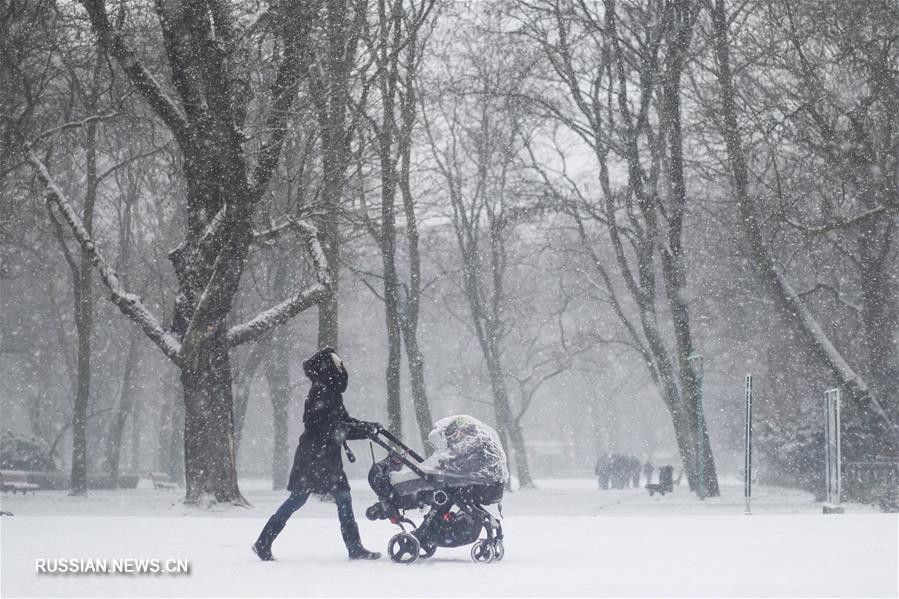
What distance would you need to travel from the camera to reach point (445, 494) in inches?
379

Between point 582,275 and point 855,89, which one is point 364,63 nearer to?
point 855,89

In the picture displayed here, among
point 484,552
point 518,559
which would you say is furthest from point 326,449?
point 518,559

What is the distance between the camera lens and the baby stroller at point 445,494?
9.65 metres

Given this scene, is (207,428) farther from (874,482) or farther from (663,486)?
(663,486)

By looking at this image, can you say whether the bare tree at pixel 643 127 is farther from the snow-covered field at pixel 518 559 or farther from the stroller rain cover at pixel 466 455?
the stroller rain cover at pixel 466 455

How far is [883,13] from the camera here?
61.2ft

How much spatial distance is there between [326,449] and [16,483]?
24157 mm

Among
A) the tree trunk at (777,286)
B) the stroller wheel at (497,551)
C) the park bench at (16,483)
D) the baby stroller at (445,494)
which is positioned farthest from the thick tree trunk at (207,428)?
the park bench at (16,483)

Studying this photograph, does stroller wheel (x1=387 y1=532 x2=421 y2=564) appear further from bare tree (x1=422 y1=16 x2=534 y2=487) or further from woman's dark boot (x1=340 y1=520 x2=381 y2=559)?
bare tree (x1=422 y1=16 x2=534 y2=487)

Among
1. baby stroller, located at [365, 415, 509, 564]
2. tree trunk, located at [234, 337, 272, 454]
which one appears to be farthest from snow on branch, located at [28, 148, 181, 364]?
tree trunk, located at [234, 337, 272, 454]

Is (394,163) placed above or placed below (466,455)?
above

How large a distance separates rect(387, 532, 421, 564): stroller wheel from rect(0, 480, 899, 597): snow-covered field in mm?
127

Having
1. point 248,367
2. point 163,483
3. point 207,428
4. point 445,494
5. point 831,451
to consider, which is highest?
point 248,367

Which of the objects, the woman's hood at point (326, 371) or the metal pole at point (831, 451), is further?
the metal pole at point (831, 451)
